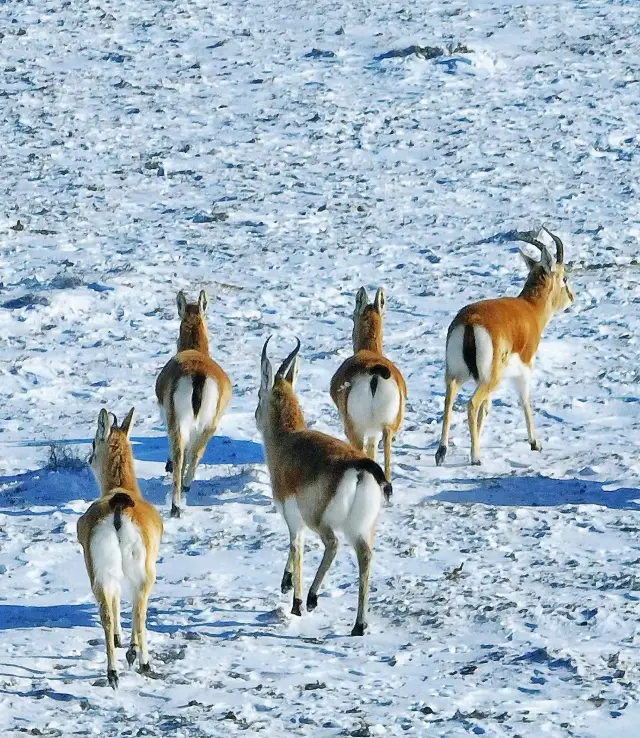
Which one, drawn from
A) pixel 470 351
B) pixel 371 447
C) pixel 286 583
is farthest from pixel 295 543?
pixel 470 351

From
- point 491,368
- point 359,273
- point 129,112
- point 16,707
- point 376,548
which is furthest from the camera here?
point 129,112

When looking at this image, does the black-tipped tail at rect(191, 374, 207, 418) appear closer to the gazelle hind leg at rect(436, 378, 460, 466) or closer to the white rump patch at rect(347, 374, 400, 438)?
the white rump patch at rect(347, 374, 400, 438)

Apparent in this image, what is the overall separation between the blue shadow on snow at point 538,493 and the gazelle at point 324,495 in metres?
2.15

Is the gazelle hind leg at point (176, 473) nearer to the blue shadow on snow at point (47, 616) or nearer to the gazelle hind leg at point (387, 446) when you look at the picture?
the gazelle hind leg at point (387, 446)

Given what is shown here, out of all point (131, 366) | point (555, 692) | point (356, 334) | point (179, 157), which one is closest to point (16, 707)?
point (555, 692)

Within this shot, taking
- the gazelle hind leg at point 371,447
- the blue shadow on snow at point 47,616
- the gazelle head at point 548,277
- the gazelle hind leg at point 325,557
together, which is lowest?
the blue shadow on snow at point 47,616

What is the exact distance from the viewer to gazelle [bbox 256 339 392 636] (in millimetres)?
8219

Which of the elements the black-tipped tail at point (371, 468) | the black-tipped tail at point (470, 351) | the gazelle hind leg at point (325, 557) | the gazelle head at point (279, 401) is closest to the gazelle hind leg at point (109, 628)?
the gazelle hind leg at point (325, 557)

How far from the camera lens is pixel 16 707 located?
725 cm

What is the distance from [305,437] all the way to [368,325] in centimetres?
313

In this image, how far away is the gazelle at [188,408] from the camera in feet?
34.9

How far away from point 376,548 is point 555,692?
2.55m

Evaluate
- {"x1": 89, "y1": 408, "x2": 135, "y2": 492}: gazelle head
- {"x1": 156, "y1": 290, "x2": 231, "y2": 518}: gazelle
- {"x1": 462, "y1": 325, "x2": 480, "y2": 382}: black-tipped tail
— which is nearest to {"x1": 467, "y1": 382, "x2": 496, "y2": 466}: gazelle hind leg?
{"x1": 462, "y1": 325, "x2": 480, "y2": 382}: black-tipped tail

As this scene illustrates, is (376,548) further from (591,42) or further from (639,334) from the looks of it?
(591,42)
